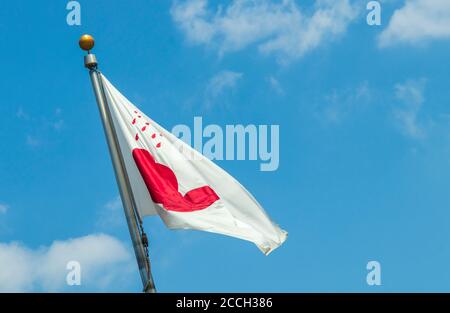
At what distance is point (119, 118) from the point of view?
26.1m

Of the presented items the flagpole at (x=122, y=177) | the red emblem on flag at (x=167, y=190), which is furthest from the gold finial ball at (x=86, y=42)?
the red emblem on flag at (x=167, y=190)

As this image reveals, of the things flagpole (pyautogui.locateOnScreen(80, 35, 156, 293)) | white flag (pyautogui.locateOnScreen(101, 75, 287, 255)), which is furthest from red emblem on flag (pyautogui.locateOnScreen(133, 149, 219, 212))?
flagpole (pyautogui.locateOnScreen(80, 35, 156, 293))

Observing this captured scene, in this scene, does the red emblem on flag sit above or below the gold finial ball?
below

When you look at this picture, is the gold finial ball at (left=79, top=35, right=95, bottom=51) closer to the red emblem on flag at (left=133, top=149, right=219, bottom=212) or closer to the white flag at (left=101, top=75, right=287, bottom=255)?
the white flag at (left=101, top=75, right=287, bottom=255)

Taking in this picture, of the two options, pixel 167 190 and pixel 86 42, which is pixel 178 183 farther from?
pixel 86 42

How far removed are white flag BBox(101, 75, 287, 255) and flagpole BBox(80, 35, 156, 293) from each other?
1.44 feet

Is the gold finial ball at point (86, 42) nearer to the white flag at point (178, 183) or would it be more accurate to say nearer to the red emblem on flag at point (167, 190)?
the white flag at point (178, 183)

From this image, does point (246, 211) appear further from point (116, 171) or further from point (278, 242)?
point (116, 171)

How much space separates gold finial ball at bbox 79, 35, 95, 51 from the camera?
25.2 m

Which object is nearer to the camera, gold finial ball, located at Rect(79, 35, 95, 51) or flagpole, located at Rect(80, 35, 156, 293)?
flagpole, located at Rect(80, 35, 156, 293)
